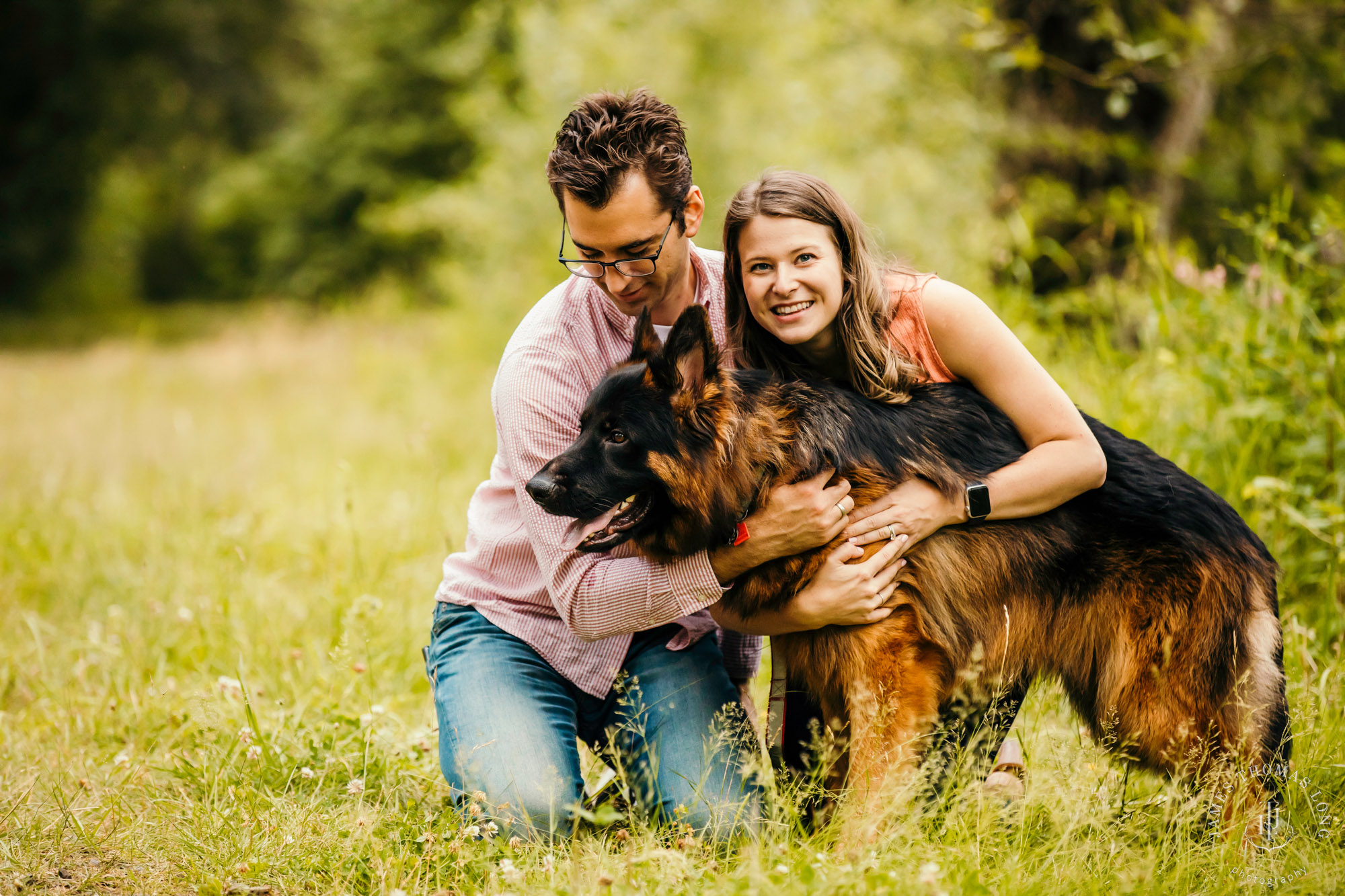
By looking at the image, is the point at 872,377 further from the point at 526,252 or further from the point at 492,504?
the point at 526,252

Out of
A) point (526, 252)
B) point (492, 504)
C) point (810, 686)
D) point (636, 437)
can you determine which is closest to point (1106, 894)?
point (810, 686)

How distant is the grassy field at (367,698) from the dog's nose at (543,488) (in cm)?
96

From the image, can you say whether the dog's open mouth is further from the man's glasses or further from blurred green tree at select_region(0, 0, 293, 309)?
blurred green tree at select_region(0, 0, 293, 309)

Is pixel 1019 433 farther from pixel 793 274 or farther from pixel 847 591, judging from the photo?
pixel 793 274

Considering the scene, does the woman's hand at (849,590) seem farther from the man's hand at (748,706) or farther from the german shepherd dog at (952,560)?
the man's hand at (748,706)

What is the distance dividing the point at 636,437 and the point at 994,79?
6.63 meters

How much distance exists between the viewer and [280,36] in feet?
86.1

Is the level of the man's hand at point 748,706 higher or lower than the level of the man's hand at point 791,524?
lower

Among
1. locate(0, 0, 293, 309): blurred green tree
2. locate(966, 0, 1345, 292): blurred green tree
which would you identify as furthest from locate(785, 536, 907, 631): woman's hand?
locate(0, 0, 293, 309): blurred green tree

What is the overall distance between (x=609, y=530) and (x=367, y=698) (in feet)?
5.75

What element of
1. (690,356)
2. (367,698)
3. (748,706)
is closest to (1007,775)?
(748,706)

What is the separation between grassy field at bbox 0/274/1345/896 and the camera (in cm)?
246

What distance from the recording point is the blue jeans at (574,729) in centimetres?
279

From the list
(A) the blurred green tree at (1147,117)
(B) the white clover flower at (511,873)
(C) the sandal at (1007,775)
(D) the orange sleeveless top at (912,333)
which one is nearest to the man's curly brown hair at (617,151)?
(D) the orange sleeveless top at (912,333)
